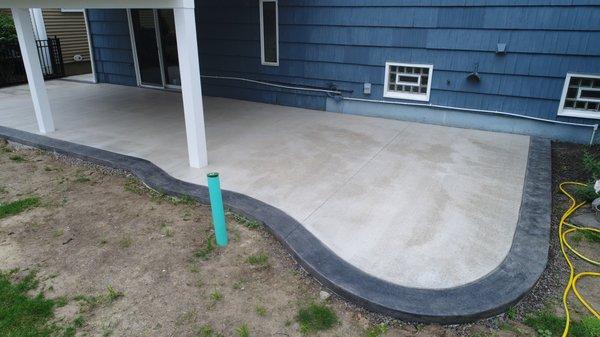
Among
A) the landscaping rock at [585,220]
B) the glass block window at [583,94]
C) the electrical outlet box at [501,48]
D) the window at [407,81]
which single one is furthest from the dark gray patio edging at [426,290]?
the window at [407,81]

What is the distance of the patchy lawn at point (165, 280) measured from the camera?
93.0 inches

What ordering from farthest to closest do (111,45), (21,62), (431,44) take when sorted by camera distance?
1. (21,62)
2. (111,45)
3. (431,44)

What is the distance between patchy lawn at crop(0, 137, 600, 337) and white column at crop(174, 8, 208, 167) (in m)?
0.72

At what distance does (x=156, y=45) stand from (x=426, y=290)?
7.96 m

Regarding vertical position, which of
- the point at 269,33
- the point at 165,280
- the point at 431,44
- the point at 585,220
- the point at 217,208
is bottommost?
the point at 165,280

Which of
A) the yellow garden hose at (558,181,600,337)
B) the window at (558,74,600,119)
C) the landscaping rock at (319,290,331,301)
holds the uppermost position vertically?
the window at (558,74,600,119)

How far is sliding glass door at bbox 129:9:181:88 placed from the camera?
328 inches

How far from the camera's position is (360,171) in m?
4.38

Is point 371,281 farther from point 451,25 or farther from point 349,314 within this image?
point 451,25

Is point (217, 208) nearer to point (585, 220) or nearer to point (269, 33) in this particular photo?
point (585, 220)

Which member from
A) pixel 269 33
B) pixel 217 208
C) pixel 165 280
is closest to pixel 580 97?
pixel 269 33

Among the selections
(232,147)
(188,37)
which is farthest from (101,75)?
(188,37)

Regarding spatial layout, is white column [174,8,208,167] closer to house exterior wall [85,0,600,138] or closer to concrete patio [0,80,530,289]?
concrete patio [0,80,530,289]

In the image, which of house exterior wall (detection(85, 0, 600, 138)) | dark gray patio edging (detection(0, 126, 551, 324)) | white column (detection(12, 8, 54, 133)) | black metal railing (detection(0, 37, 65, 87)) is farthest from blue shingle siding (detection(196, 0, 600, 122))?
black metal railing (detection(0, 37, 65, 87))
